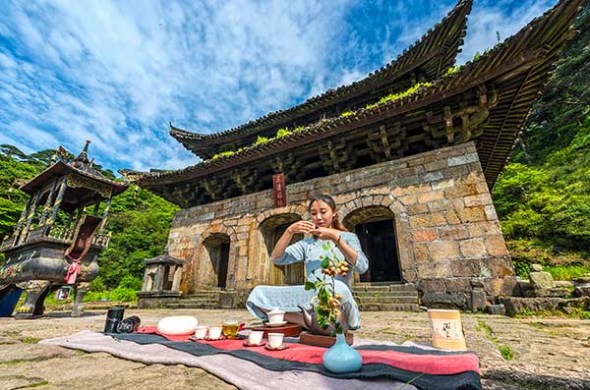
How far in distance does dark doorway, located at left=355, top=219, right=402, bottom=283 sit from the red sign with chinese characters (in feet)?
10.6

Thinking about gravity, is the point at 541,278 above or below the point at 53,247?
below

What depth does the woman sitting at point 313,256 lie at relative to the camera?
174 centimetres

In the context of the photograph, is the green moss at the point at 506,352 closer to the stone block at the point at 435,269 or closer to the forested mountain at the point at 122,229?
the stone block at the point at 435,269

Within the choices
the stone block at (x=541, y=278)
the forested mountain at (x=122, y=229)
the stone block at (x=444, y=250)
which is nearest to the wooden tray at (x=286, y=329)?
the stone block at (x=444, y=250)

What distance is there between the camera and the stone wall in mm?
4676

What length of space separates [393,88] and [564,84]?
47.6ft

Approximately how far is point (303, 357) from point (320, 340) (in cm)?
30

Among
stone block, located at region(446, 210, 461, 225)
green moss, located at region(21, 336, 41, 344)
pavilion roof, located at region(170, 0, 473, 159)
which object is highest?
pavilion roof, located at region(170, 0, 473, 159)

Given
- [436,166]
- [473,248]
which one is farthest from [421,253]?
[436,166]

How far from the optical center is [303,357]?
4.86 ft

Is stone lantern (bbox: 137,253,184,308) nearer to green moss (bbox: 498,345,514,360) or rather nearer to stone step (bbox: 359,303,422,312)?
stone step (bbox: 359,303,422,312)

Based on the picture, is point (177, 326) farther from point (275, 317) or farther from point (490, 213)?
point (490, 213)

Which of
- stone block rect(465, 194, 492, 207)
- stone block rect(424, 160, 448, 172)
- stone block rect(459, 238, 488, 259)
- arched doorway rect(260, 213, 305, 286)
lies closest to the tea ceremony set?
stone block rect(459, 238, 488, 259)

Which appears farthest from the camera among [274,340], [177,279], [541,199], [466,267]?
[541,199]
